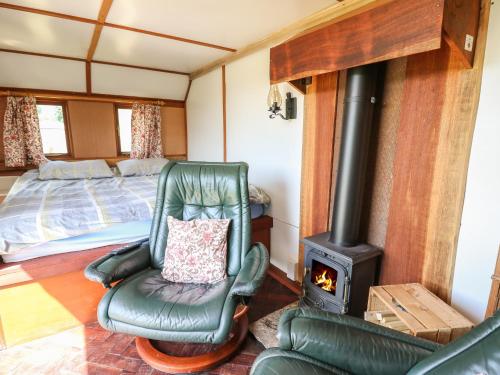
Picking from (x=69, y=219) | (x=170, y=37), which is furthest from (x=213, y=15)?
(x=69, y=219)

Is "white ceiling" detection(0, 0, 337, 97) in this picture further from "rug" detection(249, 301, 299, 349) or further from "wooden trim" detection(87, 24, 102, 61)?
"rug" detection(249, 301, 299, 349)

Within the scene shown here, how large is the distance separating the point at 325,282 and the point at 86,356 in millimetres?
1576

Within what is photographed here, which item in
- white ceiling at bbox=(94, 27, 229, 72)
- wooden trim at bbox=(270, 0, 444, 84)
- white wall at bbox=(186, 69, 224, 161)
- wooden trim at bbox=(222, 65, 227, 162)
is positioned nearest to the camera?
wooden trim at bbox=(270, 0, 444, 84)

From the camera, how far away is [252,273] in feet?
5.10

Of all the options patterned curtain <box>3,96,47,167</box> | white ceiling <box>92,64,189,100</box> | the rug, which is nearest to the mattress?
the rug

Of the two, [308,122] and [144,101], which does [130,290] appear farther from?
[144,101]

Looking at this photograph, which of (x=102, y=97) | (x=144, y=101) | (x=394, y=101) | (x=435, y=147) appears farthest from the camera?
(x=144, y=101)

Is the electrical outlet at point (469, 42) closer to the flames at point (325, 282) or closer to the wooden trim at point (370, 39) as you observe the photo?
the wooden trim at point (370, 39)

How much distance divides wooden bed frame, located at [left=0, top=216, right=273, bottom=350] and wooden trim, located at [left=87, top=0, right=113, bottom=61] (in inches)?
68.7

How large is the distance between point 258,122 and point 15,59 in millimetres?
2918

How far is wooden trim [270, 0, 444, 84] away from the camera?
1080 mm

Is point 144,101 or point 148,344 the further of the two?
point 144,101

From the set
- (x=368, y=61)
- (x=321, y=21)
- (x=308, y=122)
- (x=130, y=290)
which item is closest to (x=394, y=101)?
(x=368, y=61)

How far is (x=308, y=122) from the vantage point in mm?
2258
